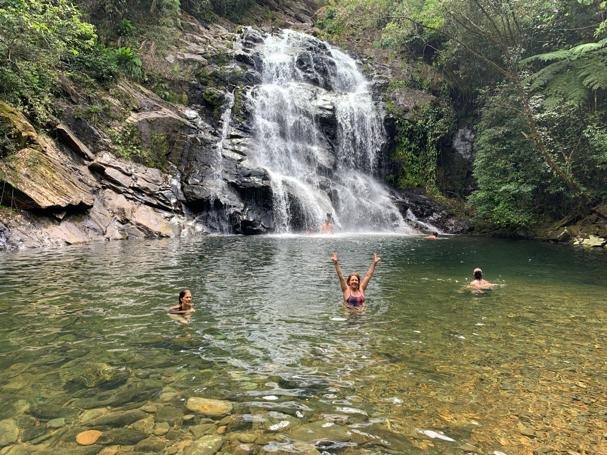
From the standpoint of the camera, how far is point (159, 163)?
86.7ft

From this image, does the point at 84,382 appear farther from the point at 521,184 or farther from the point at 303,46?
the point at 303,46

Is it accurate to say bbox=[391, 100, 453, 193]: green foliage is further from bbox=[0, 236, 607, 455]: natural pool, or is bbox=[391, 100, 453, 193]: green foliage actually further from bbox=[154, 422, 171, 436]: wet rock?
bbox=[154, 422, 171, 436]: wet rock

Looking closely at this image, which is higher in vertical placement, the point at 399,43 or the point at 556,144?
the point at 399,43

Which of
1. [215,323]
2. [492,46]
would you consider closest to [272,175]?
[492,46]

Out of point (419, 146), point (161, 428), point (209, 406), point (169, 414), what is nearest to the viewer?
point (161, 428)

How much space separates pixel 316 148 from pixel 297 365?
91.1 feet

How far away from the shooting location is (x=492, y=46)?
3114cm

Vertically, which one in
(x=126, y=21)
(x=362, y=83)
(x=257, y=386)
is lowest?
(x=257, y=386)

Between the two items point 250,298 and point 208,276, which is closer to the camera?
point 250,298

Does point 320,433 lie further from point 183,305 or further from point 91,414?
point 183,305

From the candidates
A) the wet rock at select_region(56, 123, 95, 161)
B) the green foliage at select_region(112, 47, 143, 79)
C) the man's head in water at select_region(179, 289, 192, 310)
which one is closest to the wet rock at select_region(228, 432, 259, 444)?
the man's head in water at select_region(179, 289, 192, 310)

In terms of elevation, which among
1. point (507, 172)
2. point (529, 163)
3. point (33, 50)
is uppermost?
point (33, 50)

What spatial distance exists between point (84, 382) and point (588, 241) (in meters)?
26.0

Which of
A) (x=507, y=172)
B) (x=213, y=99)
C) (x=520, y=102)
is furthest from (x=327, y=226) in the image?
(x=520, y=102)
